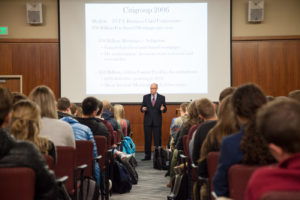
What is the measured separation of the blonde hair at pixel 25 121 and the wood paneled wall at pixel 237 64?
7.62m

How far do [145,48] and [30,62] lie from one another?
311 centimetres

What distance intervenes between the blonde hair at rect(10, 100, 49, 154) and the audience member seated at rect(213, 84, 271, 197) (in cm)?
114

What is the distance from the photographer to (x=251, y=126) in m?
1.92

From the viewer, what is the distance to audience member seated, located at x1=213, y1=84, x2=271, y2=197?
2.01m

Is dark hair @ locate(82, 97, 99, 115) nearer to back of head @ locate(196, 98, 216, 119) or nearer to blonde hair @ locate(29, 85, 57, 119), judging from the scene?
blonde hair @ locate(29, 85, 57, 119)

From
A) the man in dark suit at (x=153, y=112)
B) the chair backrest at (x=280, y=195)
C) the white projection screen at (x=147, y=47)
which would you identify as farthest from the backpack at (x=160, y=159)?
the chair backrest at (x=280, y=195)

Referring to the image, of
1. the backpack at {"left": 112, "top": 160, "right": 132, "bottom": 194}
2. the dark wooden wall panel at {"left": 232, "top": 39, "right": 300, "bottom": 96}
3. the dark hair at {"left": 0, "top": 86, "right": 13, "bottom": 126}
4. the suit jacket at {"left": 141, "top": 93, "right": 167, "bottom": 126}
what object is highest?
the dark wooden wall panel at {"left": 232, "top": 39, "right": 300, "bottom": 96}

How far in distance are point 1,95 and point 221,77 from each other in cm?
810

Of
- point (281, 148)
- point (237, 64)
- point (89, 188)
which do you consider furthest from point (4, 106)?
point (237, 64)

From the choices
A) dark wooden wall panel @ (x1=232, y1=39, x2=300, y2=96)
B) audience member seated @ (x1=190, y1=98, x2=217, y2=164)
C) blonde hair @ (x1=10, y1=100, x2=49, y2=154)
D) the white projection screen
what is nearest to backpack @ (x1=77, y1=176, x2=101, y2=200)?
audience member seated @ (x1=190, y1=98, x2=217, y2=164)

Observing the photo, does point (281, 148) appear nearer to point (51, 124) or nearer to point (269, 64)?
point (51, 124)

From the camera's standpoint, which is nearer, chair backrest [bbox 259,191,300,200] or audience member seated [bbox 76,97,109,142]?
chair backrest [bbox 259,191,300,200]

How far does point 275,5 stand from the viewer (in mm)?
10000

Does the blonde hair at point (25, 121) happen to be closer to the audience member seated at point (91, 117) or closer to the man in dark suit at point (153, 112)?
the audience member seated at point (91, 117)
